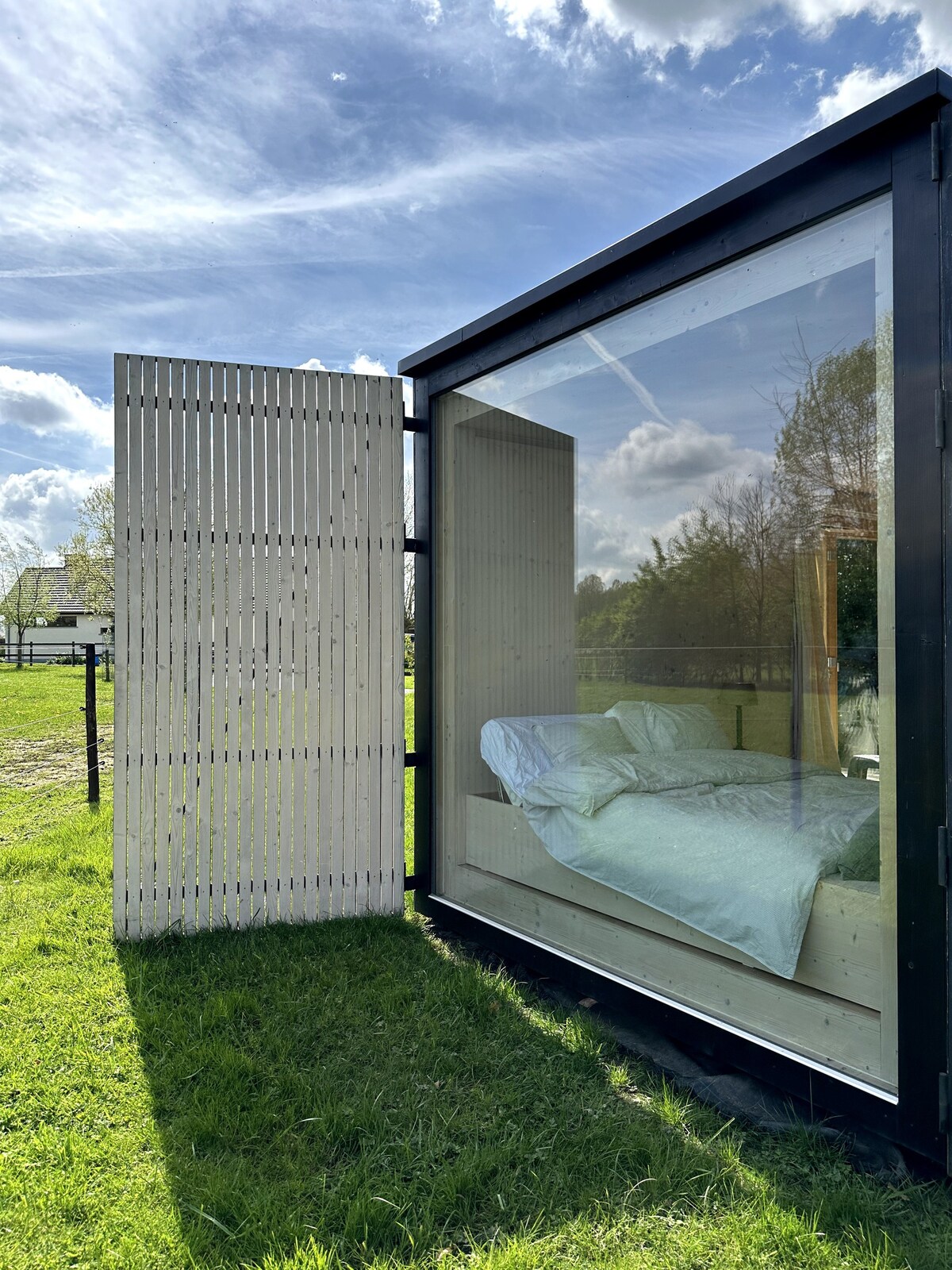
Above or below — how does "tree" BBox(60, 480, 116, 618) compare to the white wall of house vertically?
above

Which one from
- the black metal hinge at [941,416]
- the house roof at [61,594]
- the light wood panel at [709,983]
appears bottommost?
the light wood panel at [709,983]

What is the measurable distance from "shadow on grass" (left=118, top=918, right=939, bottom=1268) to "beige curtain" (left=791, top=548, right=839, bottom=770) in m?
1.13

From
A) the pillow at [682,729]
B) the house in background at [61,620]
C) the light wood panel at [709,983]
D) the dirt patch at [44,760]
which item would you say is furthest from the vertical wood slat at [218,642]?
the house in background at [61,620]

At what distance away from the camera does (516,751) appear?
4.02 meters

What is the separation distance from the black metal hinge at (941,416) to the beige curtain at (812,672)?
45 cm

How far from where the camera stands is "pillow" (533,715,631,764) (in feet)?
11.0

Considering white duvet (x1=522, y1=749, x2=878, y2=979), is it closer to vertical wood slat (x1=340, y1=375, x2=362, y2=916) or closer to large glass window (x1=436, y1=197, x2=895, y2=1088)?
large glass window (x1=436, y1=197, x2=895, y2=1088)

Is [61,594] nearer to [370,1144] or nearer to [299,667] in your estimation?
[299,667]

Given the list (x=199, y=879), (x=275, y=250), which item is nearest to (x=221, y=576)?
(x=199, y=879)

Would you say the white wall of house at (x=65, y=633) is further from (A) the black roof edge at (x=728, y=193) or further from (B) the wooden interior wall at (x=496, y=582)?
(A) the black roof edge at (x=728, y=193)

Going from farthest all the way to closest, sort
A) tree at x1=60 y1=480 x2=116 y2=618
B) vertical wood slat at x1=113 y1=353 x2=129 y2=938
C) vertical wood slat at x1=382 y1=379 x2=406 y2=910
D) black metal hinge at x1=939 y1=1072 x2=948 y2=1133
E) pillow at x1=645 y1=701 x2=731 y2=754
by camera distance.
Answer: tree at x1=60 y1=480 x2=116 y2=618, vertical wood slat at x1=382 y1=379 x2=406 y2=910, vertical wood slat at x1=113 y1=353 x2=129 y2=938, pillow at x1=645 y1=701 x2=731 y2=754, black metal hinge at x1=939 y1=1072 x2=948 y2=1133

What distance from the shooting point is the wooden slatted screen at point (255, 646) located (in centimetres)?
408

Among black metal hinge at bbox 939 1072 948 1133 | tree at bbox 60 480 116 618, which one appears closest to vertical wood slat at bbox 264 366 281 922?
black metal hinge at bbox 939 1072 948 1133

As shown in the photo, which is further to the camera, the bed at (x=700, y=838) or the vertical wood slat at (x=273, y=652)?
the vertical wood slat at (x=273, y=652)
